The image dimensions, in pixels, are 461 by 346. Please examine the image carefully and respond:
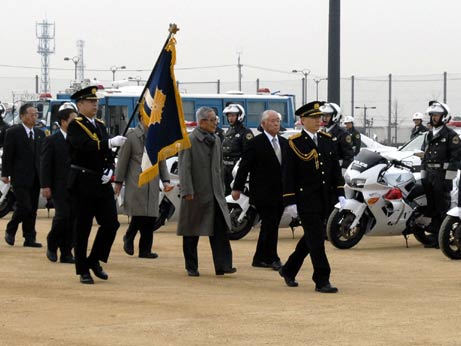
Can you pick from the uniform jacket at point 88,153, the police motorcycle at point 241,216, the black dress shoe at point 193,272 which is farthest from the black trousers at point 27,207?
the uniform jacket at point 88,153

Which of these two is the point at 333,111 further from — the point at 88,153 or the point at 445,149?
the point at 88,153

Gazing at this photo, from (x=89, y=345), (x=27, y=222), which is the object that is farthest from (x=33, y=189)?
(x=89, y=345)

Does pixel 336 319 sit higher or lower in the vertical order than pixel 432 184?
lower

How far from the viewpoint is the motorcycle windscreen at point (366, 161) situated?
15856 mm

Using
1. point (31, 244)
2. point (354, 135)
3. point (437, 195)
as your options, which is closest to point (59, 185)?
point (31, 244)

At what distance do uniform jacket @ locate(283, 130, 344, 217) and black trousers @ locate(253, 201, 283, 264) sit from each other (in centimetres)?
179

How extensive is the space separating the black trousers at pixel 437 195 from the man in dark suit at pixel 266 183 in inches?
120

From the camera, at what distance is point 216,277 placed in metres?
12.5

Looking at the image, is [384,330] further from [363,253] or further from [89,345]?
[363,253]

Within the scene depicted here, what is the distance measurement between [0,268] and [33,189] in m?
2.61

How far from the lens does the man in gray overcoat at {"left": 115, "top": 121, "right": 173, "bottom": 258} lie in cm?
1412

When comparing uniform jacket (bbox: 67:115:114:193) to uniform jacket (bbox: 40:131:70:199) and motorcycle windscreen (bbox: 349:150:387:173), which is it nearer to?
uniform jacket (bbox: 40:131:70:199)

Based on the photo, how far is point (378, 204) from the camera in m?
15.7

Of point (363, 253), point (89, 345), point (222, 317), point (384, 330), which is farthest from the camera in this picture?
point (363, 253)
